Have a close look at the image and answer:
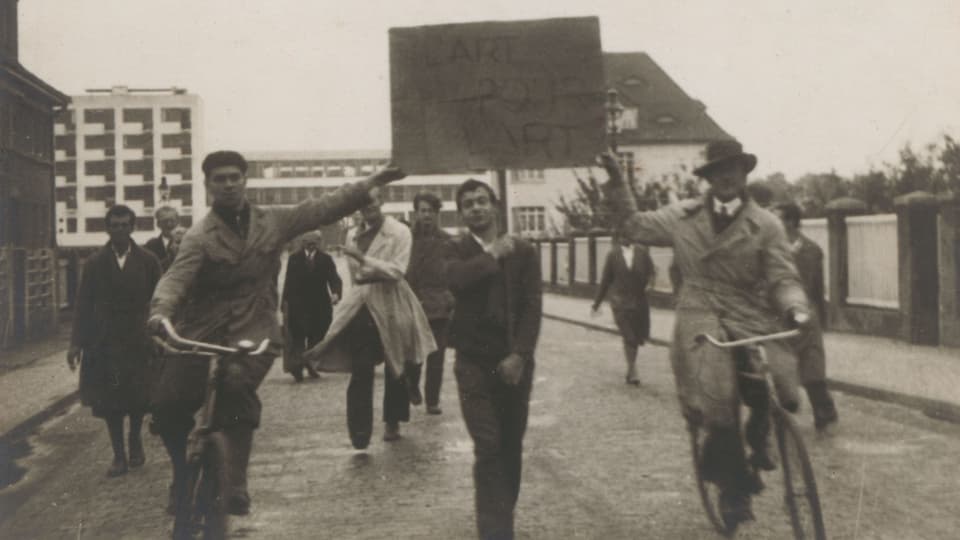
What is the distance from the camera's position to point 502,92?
21.4ft

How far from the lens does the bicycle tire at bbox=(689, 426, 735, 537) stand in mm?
5649

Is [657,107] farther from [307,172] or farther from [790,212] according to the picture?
[790,212]

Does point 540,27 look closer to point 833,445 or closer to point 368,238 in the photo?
point 368,238

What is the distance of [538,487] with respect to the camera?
6965mm

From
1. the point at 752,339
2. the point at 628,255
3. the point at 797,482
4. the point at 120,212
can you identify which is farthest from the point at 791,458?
the point at 628,255

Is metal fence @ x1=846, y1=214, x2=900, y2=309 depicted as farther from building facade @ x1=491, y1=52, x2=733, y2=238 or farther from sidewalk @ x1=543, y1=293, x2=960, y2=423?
building facade @ x1=491, y1=52, x2=733, y2=238

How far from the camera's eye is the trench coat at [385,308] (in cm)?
824

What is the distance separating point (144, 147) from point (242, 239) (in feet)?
276

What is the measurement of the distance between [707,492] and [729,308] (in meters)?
1.02

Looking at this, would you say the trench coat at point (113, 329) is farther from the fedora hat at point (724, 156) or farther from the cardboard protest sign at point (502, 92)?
the fedora hat at point (724, 156)

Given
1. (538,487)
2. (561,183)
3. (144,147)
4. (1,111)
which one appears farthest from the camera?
(144,147)

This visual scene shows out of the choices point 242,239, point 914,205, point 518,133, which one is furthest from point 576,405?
point 914,205

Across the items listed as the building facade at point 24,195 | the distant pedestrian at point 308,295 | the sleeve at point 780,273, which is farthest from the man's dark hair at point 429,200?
the building facade at point 24,195

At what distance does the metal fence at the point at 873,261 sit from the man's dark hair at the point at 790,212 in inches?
312
